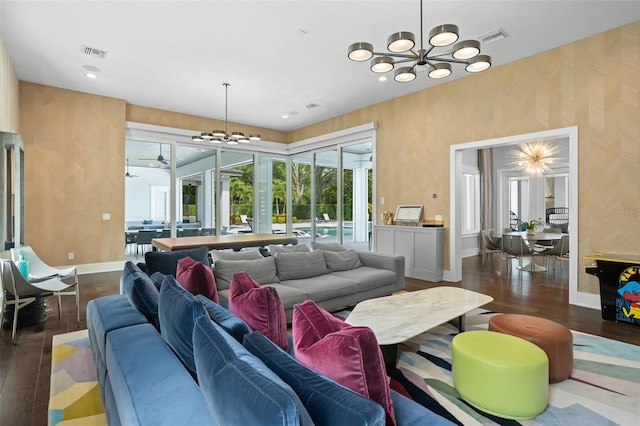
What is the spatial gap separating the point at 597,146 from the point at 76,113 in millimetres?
8548

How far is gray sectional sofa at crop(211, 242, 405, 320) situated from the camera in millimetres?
3607

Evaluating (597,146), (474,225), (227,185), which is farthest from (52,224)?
(474,225)

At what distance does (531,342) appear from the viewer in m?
2.39

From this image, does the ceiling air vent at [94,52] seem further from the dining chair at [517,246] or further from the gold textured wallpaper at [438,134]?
the dining chair at [517,246]

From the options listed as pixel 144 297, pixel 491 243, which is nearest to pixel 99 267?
pixel 144 297

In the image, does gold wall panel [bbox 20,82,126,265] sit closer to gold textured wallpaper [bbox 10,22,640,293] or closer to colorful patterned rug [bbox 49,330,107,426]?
gold textured wallpaper [bbox 10,22,640,293]

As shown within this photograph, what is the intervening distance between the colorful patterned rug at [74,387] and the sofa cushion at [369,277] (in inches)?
105

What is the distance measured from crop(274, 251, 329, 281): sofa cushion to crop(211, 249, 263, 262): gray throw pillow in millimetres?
273

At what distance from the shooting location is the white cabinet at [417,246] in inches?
229

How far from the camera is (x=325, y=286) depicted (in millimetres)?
3764

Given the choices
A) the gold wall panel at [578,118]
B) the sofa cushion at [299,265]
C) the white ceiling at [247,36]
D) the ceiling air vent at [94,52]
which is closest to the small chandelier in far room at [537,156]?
the gold wall panel at [578,118]

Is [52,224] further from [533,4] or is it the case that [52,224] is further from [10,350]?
[533,4]

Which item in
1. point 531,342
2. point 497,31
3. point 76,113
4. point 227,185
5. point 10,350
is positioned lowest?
point 10,350

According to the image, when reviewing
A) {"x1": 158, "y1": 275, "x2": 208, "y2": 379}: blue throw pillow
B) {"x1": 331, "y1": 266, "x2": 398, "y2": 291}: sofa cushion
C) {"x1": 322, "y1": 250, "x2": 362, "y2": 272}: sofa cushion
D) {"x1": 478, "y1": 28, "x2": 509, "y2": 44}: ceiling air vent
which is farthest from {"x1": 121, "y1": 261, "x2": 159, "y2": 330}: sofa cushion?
{"x1": 478, "y1": 28, "x2": 509, "y2": 44}: ceiling air vent
